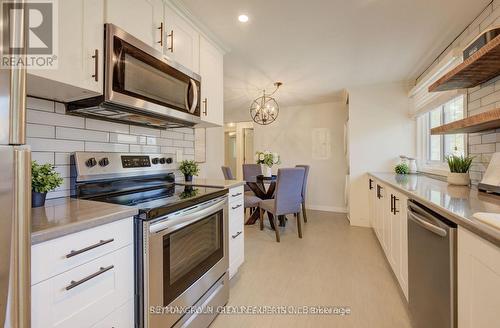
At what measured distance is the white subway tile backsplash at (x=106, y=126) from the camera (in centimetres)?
139

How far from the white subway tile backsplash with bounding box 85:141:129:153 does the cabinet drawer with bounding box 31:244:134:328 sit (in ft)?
2.52

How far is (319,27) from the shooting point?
1.99 meters

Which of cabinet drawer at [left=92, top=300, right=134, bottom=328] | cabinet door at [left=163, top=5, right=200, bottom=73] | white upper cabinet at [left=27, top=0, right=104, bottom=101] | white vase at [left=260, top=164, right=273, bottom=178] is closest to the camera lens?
cabinet drawer at [left=92, top=300, right=134, bottom=328]

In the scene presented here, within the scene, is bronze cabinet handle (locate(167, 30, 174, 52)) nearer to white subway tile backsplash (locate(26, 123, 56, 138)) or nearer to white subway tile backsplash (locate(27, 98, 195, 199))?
white subway tile backsplash (locate(27, 98, 195, 199))

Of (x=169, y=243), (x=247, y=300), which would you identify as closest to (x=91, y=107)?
(x=169, y=243)

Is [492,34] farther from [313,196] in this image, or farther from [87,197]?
[313,196]

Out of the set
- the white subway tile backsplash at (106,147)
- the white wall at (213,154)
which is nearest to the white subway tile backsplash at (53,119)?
the white subway tile backsplash at (106,147)

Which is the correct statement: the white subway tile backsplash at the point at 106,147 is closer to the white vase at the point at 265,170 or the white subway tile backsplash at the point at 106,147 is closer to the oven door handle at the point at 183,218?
the oven door handle at the point at 183,218

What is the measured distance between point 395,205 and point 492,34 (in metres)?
1.28

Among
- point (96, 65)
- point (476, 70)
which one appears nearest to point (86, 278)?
point (96, 65)

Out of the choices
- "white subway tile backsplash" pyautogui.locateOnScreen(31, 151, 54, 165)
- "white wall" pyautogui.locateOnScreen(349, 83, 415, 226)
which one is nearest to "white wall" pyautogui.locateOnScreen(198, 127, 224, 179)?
"white subway tile backsplash" pyautogui.locateOnScreen(31, 151, 54, 165)

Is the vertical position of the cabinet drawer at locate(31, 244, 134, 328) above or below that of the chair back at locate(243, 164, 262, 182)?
below

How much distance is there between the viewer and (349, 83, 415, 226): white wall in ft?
11.2

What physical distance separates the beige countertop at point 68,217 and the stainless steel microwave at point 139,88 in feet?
1.77
